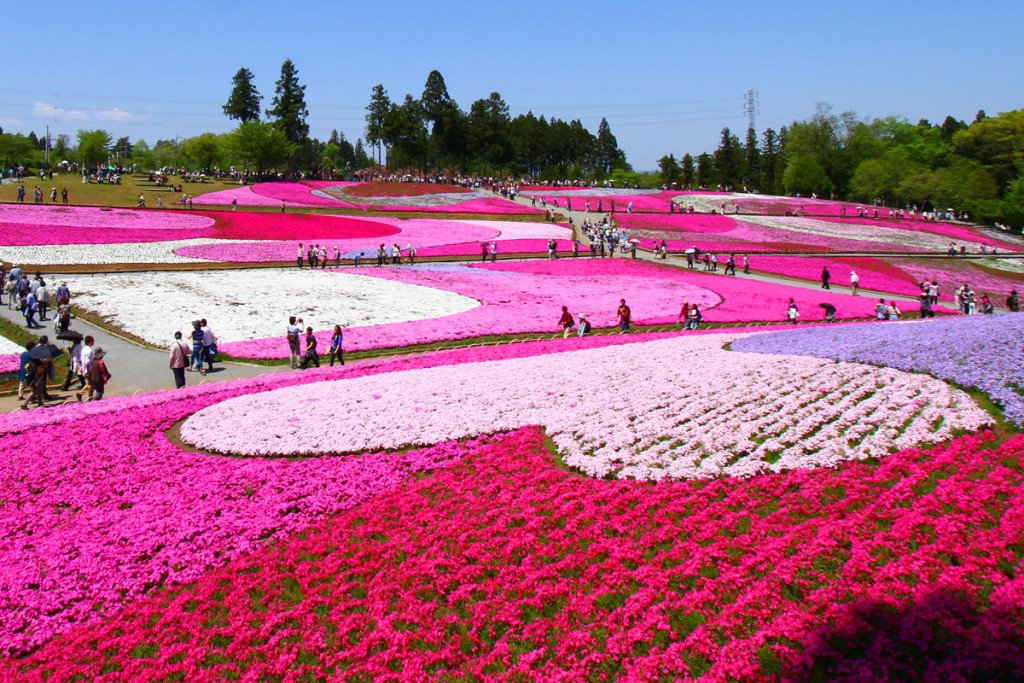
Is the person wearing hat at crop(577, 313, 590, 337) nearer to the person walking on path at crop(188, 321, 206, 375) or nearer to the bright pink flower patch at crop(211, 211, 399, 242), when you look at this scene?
the person walking on path at crop(188, 321, 206, 375)

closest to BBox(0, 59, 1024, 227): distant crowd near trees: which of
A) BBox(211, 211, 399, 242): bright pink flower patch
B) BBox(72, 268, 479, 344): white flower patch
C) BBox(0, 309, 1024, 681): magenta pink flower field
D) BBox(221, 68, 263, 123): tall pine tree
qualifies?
BBox(221, 68, 263, 123): tall pine tree

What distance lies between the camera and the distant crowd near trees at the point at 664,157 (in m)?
107

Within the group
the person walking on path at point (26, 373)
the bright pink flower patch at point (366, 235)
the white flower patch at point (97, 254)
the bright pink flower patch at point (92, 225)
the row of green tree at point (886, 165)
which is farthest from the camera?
the row of green tree at point (886, 165)

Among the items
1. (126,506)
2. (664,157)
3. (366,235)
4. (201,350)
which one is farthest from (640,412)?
(664,157)

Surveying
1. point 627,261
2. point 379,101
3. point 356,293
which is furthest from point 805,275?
point 379,101

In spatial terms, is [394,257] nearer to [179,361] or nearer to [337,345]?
[337,345]

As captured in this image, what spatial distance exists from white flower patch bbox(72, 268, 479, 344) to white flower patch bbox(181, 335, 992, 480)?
11866 millimetres

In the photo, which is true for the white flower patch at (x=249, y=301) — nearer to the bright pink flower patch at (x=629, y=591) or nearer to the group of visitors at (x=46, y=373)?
the group of visitors at (x=46, y=373)

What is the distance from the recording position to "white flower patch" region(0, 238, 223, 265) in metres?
41.3

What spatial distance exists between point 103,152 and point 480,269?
104068mm

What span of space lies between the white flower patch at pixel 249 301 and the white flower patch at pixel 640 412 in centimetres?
1187

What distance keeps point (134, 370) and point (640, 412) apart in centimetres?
1727

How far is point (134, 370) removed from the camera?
2430cm

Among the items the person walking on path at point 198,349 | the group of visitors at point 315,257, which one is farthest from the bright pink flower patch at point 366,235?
the person walking on path at point 198,349
